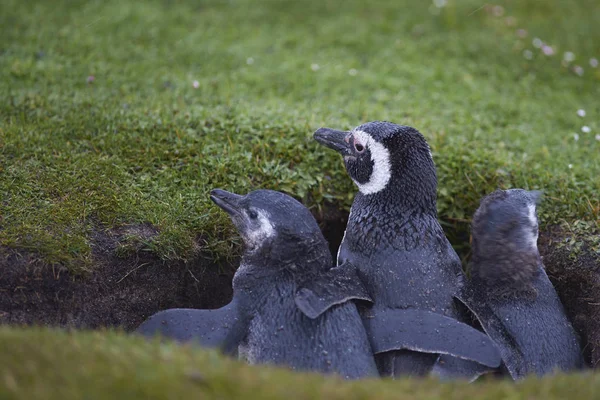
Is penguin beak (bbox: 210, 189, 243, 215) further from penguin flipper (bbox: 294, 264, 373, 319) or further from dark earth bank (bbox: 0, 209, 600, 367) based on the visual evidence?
penguin flipper (bbox: 294, 264, 373, 319)

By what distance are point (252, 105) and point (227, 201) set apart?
1694 millimetres

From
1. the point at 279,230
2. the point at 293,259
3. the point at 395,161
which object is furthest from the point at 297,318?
the point at 395,161

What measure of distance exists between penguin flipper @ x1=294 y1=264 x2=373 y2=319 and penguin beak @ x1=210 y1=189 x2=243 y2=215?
58 centimetres

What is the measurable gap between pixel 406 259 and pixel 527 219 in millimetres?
695

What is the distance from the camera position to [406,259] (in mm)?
3648

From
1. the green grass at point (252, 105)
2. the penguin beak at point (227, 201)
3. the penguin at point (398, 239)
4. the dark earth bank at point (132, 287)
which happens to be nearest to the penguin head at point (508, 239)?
the penguin at point (398, 239)

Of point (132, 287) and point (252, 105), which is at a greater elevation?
point (252, 105)

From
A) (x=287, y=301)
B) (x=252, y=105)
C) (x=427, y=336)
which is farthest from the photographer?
(x=252, y=105)

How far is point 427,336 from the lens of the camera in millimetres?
3295

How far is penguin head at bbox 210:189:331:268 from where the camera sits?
3.48m

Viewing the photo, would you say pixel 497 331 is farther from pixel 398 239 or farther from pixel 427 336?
pixel 398 239

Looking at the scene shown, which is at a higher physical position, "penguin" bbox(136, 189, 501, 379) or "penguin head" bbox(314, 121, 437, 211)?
"penguin head" bbox(314, 121, 437, 211)

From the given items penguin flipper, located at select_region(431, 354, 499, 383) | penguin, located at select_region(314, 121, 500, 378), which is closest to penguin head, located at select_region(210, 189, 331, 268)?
penguin, located at select_region(314, 121, 500, 378)

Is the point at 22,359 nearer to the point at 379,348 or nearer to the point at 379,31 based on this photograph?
the point at 379,348
